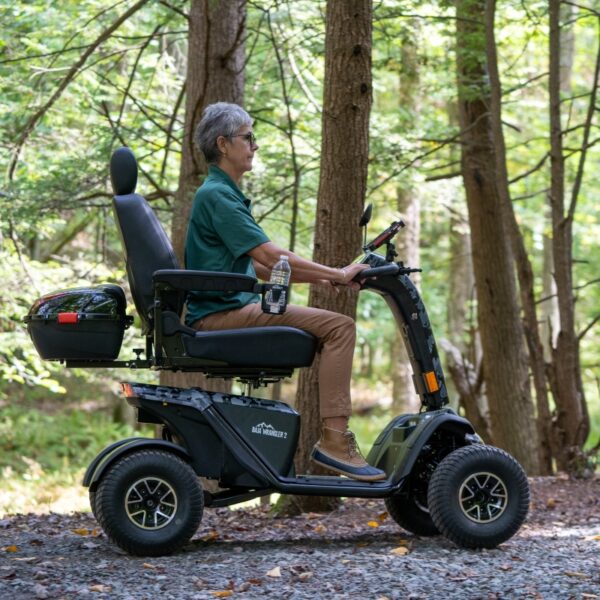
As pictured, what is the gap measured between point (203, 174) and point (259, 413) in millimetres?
3102

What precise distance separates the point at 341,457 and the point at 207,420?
26.7 inches

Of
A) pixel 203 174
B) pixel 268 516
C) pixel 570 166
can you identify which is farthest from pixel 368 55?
pixel 570 166

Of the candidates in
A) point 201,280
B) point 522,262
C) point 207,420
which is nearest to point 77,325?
point 201,280

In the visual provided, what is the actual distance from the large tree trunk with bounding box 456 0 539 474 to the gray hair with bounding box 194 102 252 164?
4921 mm

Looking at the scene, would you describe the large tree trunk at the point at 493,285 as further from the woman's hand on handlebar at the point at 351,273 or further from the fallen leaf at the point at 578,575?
the fallen leaf at the point at 578,575

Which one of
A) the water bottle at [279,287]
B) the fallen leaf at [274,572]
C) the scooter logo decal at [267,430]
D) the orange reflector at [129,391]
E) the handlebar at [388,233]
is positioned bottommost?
the fallen leaf at [274,572]

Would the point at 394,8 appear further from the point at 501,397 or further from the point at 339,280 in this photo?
the point at 339,280

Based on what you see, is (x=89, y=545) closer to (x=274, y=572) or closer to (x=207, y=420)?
(x=207, y=420)

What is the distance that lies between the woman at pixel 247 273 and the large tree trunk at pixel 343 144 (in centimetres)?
135

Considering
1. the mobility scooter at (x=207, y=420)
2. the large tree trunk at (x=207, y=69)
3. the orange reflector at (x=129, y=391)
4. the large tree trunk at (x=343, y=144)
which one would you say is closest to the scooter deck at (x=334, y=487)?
the mobility scooter at (x=207, y=420)

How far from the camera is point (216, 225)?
4.71 metres

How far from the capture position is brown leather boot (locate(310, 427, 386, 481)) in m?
4.78

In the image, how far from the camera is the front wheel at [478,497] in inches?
189

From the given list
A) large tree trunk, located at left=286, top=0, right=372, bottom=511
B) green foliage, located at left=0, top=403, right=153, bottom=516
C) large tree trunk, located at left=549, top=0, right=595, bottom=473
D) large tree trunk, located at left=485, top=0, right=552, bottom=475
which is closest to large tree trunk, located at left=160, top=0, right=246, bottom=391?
large tree trunk, located at left=286, top=0, right=372, bottom=511
